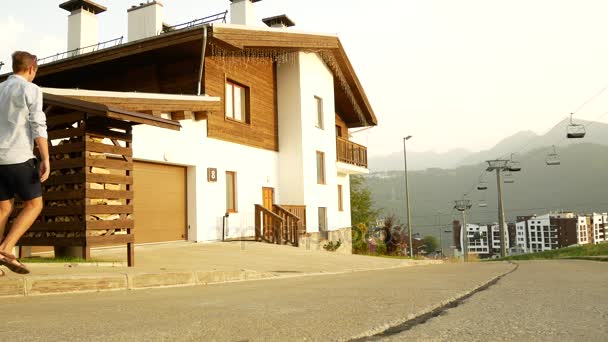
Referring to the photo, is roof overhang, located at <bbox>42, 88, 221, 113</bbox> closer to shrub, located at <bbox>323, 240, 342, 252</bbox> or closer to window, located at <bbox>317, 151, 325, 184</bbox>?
window, located at <bbox>317, 151, 325, 184</bbox>

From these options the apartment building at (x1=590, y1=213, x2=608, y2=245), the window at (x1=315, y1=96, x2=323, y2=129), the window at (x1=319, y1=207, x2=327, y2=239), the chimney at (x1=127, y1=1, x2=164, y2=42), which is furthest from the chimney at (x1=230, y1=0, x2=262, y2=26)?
the apartment building at (x1=590, y1=213, x2=608, y2=245)

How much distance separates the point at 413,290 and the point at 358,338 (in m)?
2.76

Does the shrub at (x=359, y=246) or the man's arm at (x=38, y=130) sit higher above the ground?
the man's arm at (x=38, y=130)

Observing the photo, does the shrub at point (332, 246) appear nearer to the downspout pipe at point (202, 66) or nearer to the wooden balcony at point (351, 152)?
the wooden balcony at point (351, 152)

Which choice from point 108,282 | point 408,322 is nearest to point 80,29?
point 108,282

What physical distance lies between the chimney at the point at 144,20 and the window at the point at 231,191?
21.4 feet

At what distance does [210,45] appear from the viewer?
14.6 m

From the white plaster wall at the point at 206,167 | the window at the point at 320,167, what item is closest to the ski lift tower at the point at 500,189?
the window at the point at 320,167

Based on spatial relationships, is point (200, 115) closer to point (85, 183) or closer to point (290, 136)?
point (290, 136)

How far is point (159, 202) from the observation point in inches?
531

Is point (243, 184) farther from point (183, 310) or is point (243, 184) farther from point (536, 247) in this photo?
point (536, 247)

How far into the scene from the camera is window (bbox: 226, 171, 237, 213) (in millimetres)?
16328

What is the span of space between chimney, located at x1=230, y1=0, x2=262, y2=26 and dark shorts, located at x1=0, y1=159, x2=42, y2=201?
15762 mm

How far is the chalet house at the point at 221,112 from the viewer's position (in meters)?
13.3
